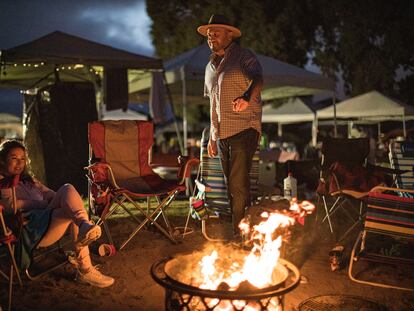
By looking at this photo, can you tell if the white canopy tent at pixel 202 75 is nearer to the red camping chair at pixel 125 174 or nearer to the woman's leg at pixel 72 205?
the red camping chair at pixel 125 174

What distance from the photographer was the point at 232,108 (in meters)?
3.70

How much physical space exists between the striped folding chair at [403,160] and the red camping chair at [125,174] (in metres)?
2.32

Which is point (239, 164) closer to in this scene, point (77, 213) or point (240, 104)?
point (240, 104)

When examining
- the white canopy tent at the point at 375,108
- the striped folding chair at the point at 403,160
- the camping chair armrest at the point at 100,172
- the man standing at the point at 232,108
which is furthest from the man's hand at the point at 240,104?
the white canopy tent at the point at 375,108

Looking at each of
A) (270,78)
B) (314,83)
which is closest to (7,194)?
(270,78)

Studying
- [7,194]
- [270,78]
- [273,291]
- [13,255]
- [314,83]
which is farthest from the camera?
[314,83]

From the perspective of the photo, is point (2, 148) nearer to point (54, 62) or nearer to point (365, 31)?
point (54, 62)

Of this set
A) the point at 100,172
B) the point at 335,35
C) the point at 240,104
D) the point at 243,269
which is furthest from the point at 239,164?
the point at 335,35

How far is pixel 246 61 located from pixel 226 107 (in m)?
0.43

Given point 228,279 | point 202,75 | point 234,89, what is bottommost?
point 228,279

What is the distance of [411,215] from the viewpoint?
10.1 ft

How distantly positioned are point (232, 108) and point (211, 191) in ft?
3.63

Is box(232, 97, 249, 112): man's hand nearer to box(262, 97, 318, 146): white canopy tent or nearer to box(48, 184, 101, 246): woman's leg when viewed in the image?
box(48, 184, 101, 246): woman's leg

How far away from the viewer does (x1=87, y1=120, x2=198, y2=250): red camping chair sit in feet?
12.3
